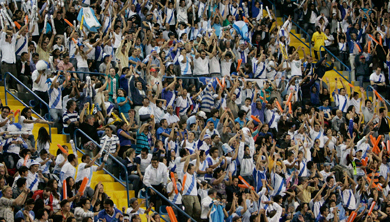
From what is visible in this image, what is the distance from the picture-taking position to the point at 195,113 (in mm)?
20984

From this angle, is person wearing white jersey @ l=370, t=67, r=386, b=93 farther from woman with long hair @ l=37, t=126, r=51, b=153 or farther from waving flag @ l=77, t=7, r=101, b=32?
woman with long hair @ l=37, t=126, r=51, b=153

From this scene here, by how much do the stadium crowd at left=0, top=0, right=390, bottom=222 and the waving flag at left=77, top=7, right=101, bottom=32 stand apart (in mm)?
48

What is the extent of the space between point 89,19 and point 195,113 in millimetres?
4138

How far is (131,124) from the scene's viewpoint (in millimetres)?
18781

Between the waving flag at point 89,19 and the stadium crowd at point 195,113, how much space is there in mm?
48

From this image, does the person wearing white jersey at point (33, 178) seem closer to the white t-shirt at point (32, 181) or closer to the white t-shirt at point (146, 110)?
the white t-shirt at point (32, 181)

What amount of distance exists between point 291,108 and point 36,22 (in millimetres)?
7635

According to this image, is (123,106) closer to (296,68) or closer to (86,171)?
(86,171)

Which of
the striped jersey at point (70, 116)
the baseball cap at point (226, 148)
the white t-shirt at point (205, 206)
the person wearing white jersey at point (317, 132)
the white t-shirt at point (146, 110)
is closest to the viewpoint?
the white t-shirt at point (205, 206)

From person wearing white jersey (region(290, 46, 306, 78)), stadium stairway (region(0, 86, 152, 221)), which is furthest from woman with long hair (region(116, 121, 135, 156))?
person wearing white jersey (region(290, 46, 306, 78))

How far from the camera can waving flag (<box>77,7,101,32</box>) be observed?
859 inches

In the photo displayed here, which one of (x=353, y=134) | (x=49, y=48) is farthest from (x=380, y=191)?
(x=49, y=48)

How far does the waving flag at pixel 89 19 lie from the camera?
21828 mm

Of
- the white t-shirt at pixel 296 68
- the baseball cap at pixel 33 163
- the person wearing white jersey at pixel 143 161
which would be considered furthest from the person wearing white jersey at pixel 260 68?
the baseball cap at pixel 33 163
